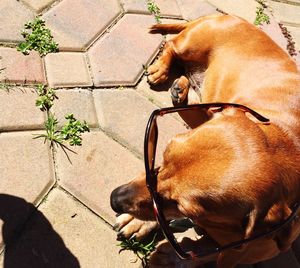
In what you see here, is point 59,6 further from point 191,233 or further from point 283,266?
point 283,266

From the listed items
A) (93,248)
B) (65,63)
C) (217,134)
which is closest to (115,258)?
(93,248)

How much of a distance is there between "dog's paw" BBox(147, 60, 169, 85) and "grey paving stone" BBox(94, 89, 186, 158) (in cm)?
22

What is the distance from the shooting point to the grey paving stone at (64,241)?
2.46m

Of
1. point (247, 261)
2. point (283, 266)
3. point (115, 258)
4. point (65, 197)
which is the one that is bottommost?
point (283, 266)

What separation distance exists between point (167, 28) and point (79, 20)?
82 centimetres

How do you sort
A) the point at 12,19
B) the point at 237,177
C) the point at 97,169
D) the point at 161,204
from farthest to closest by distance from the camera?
the point at 12,19
the point at 97,169
the point at 161,204
the point at 237,177

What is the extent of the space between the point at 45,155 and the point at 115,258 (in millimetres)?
842

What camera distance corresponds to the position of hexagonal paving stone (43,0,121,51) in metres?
3.49

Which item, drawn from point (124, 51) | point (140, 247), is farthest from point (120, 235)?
point (124, 51)

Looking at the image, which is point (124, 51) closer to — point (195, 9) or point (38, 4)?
point (38, 4)

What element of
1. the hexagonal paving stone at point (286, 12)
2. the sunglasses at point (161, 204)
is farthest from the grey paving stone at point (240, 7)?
the sunglasses at point (161, 204)

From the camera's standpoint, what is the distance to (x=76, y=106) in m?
3.16

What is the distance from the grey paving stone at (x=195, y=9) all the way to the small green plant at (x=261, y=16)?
1.69 ft

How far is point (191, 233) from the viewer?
293 cm
